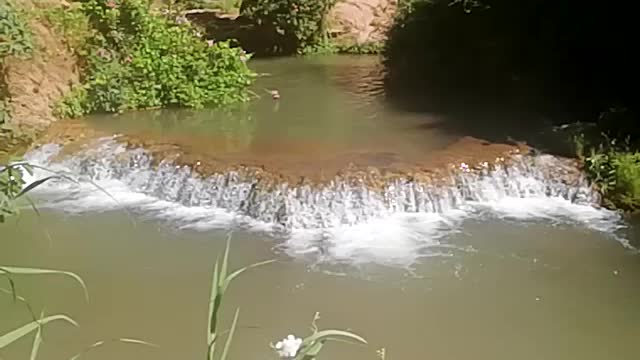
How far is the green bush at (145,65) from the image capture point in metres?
10.5

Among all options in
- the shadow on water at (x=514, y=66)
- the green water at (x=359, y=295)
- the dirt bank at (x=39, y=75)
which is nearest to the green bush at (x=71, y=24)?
the dirt bank at (x=39, y=75)

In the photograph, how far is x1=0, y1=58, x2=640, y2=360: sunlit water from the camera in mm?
5676

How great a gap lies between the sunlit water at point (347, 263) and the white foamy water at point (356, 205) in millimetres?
19

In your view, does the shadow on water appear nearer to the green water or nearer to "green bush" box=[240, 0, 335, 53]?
"green bush" box=[240, 0, 335, 53]

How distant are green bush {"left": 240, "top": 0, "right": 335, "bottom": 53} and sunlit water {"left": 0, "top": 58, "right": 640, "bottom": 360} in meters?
5.30

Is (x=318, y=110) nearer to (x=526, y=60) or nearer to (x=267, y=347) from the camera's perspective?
(x=526, y=60)

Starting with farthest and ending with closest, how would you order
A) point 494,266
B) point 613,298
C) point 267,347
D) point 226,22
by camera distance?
point 226,22
point 494,266
point 613,298
point 267,347

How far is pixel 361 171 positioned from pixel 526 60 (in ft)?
14.3

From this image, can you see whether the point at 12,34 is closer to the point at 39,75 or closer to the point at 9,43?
→ the point at 9,43

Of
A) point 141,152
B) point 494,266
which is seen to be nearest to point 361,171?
point 494,266

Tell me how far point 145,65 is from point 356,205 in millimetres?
4016

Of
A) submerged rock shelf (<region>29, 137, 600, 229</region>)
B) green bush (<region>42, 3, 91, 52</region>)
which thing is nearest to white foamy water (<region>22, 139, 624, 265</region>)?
submerged rock shelf (<region>29, 137, 600, 229</region>)

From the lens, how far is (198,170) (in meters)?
8.24

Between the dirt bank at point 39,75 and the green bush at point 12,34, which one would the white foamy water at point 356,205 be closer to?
the dirt bank at point 39,75
